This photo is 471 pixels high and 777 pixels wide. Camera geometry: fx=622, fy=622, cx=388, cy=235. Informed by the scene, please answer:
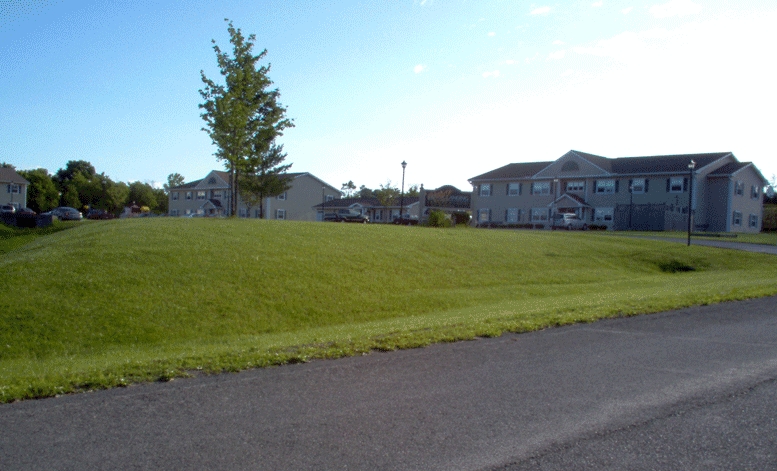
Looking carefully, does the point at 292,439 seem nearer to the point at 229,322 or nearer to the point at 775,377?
the point at 775,377

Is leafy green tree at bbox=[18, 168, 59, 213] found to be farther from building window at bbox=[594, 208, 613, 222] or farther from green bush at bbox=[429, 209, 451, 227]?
building window at bbox=[594, 208, 613, 222]

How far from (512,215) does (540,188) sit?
443cm

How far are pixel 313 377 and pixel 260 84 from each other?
3180 centimetres

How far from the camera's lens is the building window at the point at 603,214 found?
6272 centimetres

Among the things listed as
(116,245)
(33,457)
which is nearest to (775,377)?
(33,457)

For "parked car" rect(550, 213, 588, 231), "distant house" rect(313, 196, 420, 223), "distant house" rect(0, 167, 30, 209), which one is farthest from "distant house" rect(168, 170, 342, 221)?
"parked car" rect(550, 213, 588, 231)

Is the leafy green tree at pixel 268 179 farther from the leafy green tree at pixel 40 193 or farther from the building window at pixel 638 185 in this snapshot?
the leafy green tree at pixel 40 193

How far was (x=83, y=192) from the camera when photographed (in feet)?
368

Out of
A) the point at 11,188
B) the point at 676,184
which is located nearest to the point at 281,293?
the point at 676,184

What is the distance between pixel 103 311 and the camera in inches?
579

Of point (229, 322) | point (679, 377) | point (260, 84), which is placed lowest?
point (229, 322)

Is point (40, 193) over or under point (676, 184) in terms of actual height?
under

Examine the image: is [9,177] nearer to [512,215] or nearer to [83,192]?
[83,192]

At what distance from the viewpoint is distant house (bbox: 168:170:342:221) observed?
77.9 meters
